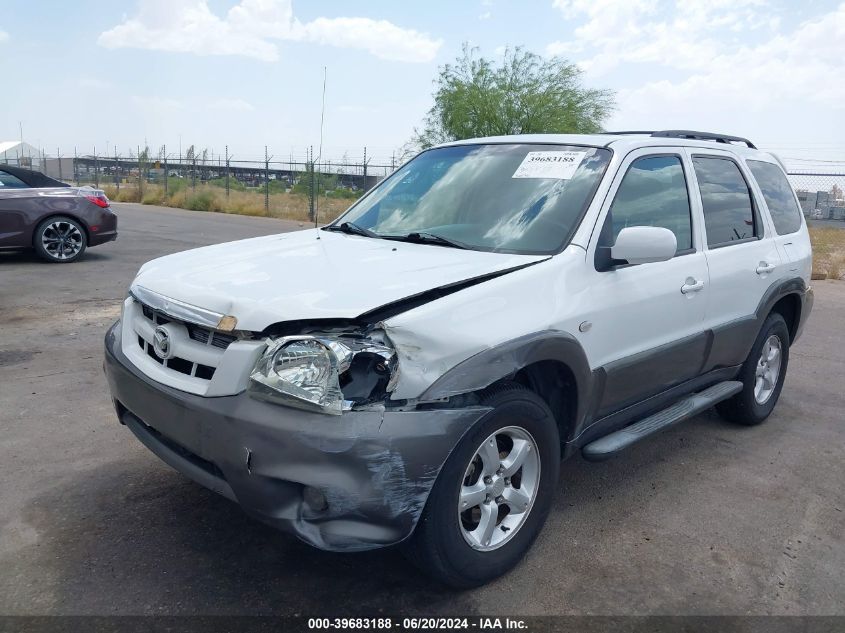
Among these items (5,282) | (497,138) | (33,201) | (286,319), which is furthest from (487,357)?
(33,201)

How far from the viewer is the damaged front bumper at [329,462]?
2.52 m

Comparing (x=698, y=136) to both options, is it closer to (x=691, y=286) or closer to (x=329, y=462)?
(x=691, y=286)

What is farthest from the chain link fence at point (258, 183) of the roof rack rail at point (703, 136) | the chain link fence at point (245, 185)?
the roof rack rail at point (703, 136)

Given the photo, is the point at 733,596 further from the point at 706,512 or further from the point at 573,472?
the point at 573,472

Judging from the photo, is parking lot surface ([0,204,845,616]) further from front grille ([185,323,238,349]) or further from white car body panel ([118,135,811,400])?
front grille ([185,323,238,349])

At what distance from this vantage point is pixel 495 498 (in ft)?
10.0

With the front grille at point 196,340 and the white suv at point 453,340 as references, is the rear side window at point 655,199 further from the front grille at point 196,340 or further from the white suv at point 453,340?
the front grille at point 196,340

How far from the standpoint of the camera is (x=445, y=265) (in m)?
3.16

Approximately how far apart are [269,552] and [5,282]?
762 cm

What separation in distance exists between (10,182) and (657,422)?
981 cm

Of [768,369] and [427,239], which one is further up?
[427,239]

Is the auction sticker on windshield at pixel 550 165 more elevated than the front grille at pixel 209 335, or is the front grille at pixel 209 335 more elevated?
the auction sticker on windshield at pixel 550 165

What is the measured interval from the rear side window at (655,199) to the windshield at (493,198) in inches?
6.9

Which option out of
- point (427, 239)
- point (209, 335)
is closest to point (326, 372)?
point (209, 335)
